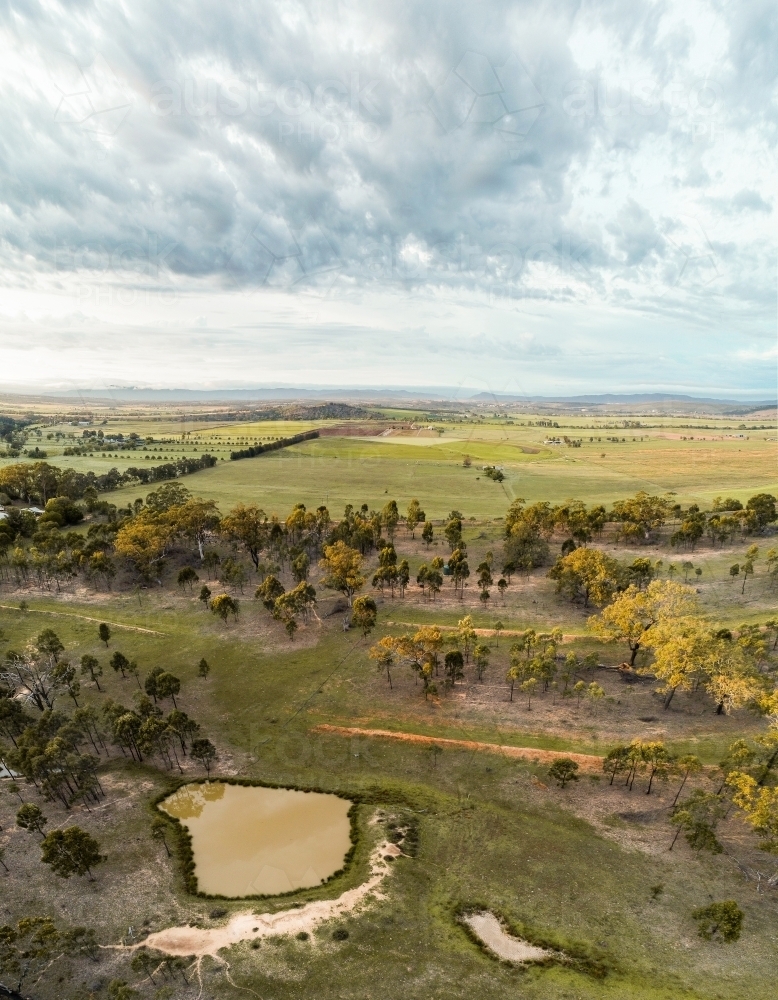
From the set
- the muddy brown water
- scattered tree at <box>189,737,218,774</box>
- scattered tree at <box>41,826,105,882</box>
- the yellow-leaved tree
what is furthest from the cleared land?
the yellow-leaved tree

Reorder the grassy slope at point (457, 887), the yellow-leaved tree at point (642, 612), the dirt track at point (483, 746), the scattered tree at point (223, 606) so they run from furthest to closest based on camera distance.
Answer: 1. the scattered tree at point (223, 606)
2. the yellow-leaved tree at point (642, 612)
3. the dirt track at point (483, 746)
4. the grassy slope at point (457, 887)

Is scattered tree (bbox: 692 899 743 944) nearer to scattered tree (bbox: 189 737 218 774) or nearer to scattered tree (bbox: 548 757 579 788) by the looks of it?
scattered tree (bbox: 548 757 579 788)

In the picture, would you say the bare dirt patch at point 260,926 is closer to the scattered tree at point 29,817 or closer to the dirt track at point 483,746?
the scattered tree at point 29,817

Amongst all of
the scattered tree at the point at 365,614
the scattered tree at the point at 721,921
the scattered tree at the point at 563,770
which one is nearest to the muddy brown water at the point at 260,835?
the scattered tree at the point at 563,770

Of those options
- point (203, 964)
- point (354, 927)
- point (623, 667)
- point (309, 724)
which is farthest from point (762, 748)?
point (203, 964)

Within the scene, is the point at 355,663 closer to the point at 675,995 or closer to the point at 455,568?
the point at 455,568

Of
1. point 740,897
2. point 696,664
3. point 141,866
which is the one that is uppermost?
point 696,664
